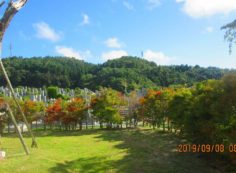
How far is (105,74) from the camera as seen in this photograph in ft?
229

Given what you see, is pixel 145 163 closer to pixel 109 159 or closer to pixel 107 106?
pixel 109 159

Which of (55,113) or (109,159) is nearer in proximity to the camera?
(109,159)

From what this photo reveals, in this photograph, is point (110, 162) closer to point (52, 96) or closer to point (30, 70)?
point (52, 96)

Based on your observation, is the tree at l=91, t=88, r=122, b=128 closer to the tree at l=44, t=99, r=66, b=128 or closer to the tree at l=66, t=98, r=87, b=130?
the tree at l=66, t=98, r=87, b=130

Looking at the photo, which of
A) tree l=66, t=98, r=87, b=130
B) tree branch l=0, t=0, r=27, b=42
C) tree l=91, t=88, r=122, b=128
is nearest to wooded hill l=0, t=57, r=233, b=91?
tree l=66, t=98, r=87, b=130

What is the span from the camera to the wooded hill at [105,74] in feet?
Answer: 212

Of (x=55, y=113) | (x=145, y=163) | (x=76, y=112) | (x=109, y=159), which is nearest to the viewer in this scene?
(x=145, y=163)

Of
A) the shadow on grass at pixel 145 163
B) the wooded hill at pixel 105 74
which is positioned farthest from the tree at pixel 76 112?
the wooded hill at pixel 105 74

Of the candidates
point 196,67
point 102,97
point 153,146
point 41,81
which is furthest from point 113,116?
point 41,81

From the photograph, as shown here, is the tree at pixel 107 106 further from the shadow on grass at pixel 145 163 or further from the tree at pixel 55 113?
the shadow on grass at pixel 145 163

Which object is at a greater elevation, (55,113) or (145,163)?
(55,113)
